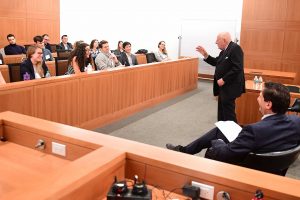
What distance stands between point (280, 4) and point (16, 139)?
8557 mm

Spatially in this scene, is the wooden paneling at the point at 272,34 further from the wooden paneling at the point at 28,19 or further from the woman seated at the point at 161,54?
the wooden paneling at the point at 28,19

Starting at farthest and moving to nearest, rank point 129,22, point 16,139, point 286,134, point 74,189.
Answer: point 129,22, point 16,139, point 286,134, point 74,189

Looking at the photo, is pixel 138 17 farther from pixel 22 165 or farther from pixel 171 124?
pixel 22 165

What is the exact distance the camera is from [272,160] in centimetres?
236

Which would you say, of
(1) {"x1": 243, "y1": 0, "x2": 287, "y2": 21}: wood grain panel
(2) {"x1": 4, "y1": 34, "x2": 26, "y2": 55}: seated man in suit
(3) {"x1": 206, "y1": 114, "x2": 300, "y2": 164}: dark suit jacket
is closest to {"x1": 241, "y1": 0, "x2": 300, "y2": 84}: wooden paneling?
(1) {"x1": 243, "y1": 0, "x2": 287, "y2": 21}: wood grain panel

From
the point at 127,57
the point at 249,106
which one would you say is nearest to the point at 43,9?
the point at 127,57

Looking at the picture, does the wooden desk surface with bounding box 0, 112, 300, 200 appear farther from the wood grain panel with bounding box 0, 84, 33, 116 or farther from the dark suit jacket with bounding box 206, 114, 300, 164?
the wood grain panel with bounding box 0, 84, 33, 116

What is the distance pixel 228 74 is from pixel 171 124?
1.49 metres

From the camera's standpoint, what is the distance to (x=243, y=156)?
2.46 meters

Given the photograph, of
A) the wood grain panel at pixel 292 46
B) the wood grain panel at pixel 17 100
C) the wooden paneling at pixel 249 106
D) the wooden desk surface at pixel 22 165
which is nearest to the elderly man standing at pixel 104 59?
the wood grain panel at pixel 17 100

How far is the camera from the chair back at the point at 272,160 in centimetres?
236

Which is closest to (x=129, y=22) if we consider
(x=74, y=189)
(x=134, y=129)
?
(x=134, y=129)

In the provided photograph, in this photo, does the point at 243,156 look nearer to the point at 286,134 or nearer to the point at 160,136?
the point at 286,134

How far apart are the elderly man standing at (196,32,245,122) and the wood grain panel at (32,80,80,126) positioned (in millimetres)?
2054
